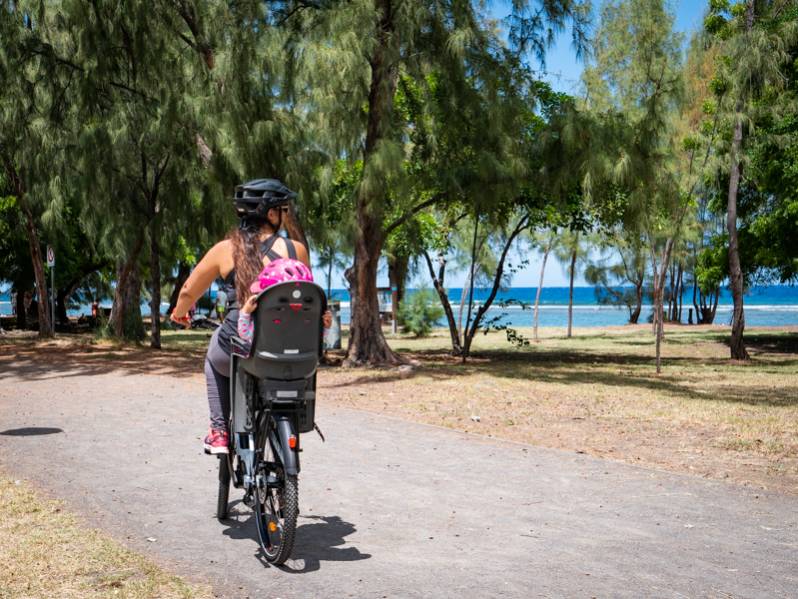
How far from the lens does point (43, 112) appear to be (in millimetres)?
20719

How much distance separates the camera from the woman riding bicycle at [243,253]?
4.66 meters

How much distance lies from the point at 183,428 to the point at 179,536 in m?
4.28

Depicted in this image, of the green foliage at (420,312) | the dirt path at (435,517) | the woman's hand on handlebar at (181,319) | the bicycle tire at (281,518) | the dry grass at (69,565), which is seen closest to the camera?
the dry grass at (69,565)

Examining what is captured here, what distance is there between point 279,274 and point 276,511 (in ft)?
3.75

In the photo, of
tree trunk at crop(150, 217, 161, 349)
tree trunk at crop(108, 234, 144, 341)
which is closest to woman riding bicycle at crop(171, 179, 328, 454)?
tree trunk at crop(150, 217, 161, 349)

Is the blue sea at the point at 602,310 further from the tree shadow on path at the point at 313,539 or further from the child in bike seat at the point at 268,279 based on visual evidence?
the child in bike seat at the point at 268,279

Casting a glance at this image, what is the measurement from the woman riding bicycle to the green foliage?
3214cm

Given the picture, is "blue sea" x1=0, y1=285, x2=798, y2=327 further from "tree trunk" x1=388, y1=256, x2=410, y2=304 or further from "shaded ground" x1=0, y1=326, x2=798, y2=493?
"shaded ground" x1=0, y1=326, x2=798, y2=493

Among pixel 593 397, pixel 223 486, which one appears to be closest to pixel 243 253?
pixel 223 486

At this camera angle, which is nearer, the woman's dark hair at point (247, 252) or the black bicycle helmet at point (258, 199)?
the woman's dark hair at point (247, 252)

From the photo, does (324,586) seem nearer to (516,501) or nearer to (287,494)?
(287,494)

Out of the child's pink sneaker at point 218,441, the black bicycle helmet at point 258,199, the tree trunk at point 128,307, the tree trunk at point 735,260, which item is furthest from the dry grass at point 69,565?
the tree trunk at point 128,307

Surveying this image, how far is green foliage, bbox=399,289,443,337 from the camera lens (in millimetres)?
37062

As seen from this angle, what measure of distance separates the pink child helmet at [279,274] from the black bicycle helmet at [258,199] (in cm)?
37
